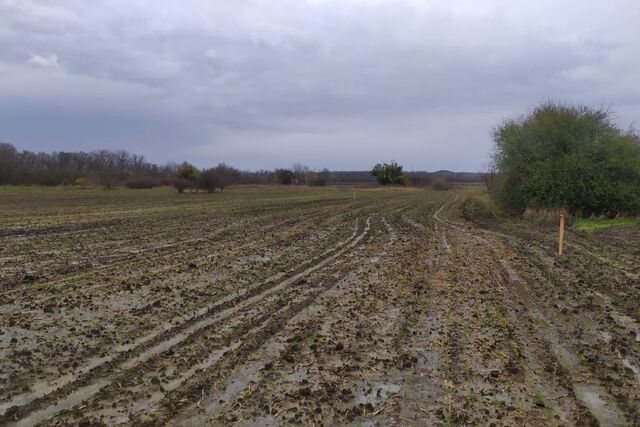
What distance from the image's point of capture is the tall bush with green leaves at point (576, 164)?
79.7ft

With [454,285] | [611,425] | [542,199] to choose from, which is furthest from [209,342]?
[542,199]

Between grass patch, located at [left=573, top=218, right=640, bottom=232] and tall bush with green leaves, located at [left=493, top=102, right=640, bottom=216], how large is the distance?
103 cm

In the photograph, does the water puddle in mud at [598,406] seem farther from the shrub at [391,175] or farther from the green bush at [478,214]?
the shrub at [391,175]

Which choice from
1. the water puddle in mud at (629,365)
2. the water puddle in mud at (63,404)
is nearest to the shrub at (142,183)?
the water puddle in mud at (63,404)

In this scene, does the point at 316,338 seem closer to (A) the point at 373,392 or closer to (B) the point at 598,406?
(A) the point at 373,392

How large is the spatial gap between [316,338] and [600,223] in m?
20.9

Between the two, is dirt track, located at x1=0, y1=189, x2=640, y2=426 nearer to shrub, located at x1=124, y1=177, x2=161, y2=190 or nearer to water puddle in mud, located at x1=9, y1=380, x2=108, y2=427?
water puddle in mud, located at x1=9, y1=380, x2=108, y2=427

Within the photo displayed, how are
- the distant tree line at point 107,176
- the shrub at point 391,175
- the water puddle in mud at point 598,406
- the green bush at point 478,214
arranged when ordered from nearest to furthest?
the water puddle in mud at point 598,406 → the green bush at point 478,214 → the distant tree line at point 107,176 → the shrub at point 391,175

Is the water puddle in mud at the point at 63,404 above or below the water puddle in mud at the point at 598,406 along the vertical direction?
below

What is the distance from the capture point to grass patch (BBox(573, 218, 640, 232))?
20.9 m

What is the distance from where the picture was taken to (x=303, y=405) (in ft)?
13.5

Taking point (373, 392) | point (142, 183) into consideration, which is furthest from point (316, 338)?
point (142, 183)

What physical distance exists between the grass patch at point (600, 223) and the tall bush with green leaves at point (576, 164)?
103 cm

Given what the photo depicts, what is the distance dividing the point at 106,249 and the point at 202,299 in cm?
621
